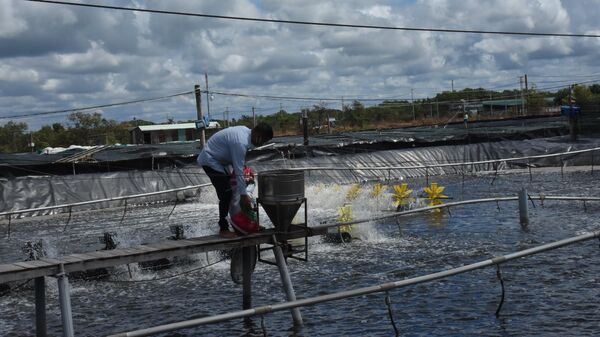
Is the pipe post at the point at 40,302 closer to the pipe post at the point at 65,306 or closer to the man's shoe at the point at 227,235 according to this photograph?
the pipe post at the point at 65,306

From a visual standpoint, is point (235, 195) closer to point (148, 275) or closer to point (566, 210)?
point (148, 275)

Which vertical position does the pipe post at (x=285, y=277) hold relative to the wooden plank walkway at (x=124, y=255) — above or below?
below

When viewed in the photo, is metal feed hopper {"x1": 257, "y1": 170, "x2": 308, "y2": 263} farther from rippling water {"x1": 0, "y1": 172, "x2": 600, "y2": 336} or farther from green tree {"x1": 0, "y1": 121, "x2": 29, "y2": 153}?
green tree {"x1": 0, "y1": 121, "x2": 29, "y2": 153}

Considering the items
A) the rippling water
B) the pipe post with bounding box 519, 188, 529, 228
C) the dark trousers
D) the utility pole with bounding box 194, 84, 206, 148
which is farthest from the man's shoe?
the utility pole with bounding box 194, 84, 206, 148

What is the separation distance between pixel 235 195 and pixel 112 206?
1900 centimetres

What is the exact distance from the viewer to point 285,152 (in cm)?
3547

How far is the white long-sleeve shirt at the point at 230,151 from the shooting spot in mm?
9479

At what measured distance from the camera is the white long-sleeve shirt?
9479 mm

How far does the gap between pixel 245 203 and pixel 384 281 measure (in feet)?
12.6

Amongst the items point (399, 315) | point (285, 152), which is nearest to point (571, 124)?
point (285, 152)

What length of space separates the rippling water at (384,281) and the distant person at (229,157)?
1819mm

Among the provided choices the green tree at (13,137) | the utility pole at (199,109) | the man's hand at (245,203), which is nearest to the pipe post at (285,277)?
the man's hand at (245,203)

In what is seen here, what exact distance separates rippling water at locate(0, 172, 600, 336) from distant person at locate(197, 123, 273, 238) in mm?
1819

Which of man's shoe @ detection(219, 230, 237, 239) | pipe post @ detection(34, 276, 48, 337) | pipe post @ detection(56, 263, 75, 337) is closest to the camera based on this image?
pipe post @ detection(56, 263, 75, 337)
